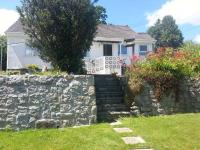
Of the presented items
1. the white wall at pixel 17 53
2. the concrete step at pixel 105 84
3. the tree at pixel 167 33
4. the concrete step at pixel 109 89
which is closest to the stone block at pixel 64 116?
the concrete step at pixel 109 89

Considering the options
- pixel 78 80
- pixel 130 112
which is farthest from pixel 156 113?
pixel 78 80

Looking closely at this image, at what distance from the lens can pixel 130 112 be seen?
14.6 meters

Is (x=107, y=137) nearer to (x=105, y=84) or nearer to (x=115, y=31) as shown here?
(x=105, y=84)

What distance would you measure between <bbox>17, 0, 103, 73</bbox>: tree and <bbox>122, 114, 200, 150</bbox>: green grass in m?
3.75

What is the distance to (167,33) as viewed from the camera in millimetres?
63312

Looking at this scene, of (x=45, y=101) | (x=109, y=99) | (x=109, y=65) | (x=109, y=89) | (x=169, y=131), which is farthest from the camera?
(x=109, y=65)

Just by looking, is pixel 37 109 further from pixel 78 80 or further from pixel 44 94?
pixel 78 80

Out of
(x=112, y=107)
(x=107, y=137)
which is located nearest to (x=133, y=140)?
(x=107, y=137)

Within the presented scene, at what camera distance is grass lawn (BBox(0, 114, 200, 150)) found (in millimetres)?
9993

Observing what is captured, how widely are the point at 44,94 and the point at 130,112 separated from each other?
3419 millimetres

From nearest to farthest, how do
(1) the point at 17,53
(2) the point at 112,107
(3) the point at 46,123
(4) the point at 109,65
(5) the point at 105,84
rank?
(3) the point at 46,123 < (2) the point at 112,107 < (5) the point at 105,84 < (4) the point at 109,65 < (1) the point at 17,53

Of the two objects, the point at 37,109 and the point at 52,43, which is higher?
the point at 52,43

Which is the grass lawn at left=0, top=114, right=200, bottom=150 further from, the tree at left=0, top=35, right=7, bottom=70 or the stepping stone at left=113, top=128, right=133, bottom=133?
the tree at left=0, top=35, right=7, bottom=70

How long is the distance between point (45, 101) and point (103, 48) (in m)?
20.8
